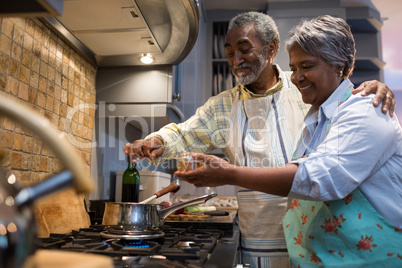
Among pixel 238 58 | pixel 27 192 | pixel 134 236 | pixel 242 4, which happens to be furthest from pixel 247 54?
pixel 242 4

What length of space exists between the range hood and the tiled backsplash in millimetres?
67

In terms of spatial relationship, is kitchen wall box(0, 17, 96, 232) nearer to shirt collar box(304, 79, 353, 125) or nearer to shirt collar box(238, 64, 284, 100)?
shirt collar box(238, 64, 284, 100)

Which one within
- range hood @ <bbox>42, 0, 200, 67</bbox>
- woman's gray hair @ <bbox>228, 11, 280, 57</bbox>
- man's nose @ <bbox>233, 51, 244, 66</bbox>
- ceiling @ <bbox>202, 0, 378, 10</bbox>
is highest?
ceiling @ <bbox>202, 0, 378, 10</bbox>

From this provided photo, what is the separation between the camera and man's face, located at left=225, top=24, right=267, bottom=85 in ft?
4.93

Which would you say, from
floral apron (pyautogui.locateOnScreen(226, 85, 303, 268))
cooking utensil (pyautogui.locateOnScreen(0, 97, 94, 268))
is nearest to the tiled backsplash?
floral apron (pyautogui.locateOnScreen(226, 85, 303, 268))

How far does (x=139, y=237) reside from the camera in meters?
0.90

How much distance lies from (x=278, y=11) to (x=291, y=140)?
2.03 metres

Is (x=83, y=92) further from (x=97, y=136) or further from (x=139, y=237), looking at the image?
(x=139, y=237)

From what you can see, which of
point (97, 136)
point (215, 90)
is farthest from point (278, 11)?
point (97, 136)

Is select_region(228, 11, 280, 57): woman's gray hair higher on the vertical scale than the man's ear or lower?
higher

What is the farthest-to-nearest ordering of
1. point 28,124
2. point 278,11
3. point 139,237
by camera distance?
point 278,11 → point 139,237 → point 28,124

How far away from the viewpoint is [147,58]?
5.17 feet

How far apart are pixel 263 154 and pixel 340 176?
0.56 m

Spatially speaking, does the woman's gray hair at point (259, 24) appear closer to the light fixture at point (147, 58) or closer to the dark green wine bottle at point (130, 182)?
the light fixture at point (147, 58)
